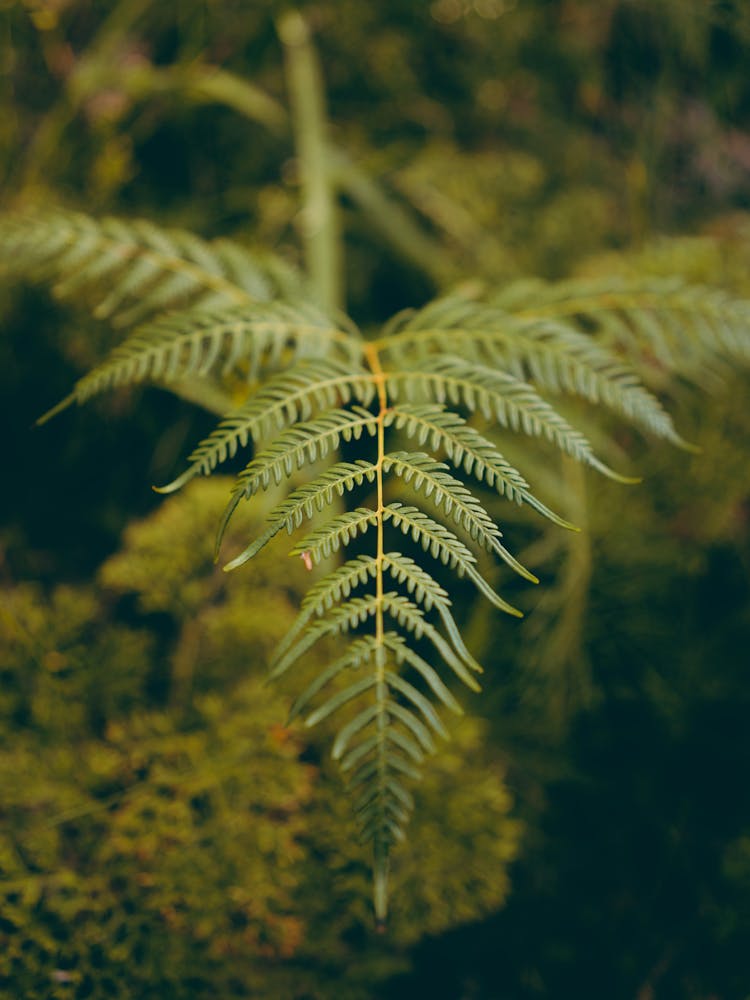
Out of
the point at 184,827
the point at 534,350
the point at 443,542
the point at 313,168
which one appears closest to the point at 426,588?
the point at 443,542

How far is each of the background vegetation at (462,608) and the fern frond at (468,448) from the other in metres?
0.45

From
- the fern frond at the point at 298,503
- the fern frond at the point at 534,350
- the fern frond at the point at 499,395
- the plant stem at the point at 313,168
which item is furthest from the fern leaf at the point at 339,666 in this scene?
the plant stem at the point at 313,168

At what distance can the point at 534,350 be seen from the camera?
82cm

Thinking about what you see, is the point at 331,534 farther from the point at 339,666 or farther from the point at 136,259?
the point at 136,259

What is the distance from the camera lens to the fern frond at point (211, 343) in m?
0.75

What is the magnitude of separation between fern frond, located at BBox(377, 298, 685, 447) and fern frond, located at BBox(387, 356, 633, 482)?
3 cm

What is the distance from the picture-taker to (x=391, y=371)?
81cm

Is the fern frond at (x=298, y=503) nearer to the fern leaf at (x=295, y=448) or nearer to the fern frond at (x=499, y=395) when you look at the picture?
the fern leaf at (x=295, y=448)

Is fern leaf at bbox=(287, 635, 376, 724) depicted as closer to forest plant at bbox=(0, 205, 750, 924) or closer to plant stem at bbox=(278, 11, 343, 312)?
forest plant at bbox=(0, 205, 750, 924)

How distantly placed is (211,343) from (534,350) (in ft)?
1.23

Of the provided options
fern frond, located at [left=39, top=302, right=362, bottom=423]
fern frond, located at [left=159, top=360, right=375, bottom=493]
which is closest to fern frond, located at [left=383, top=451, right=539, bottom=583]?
fern frond, located at [left=159, top=360, right=375, bottom=493]

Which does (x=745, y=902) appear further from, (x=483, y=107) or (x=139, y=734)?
(x=483, y=107)

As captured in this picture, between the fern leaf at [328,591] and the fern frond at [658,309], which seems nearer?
the fern leaf at [328,591]

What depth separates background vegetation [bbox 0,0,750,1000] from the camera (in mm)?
855
